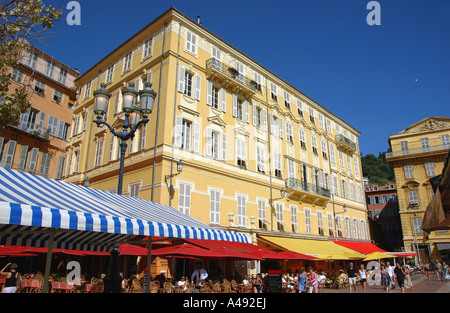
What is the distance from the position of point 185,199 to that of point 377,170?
208 feet

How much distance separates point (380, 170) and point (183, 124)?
63151 millimetres

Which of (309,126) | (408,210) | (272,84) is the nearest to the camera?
(272,84)

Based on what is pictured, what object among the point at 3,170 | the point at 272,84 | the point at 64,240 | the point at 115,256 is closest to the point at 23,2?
the point at 3,170

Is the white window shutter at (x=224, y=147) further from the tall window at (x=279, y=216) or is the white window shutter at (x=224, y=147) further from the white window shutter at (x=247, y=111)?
the tall window at (x=279, y=216)

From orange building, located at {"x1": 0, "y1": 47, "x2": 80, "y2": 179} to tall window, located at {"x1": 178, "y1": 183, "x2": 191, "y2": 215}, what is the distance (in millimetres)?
13385

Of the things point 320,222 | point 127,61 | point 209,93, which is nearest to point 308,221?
point 320,222

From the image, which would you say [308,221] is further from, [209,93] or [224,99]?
[209,93]

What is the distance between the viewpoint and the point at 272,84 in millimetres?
25234

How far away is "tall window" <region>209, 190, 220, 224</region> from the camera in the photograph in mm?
17203

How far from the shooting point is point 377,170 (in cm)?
6894

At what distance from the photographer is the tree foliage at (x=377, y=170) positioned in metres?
65.4

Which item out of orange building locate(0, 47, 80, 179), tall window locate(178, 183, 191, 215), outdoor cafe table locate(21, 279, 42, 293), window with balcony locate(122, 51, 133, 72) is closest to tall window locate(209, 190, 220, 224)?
tall window locate(178, 183, 191, 215)
